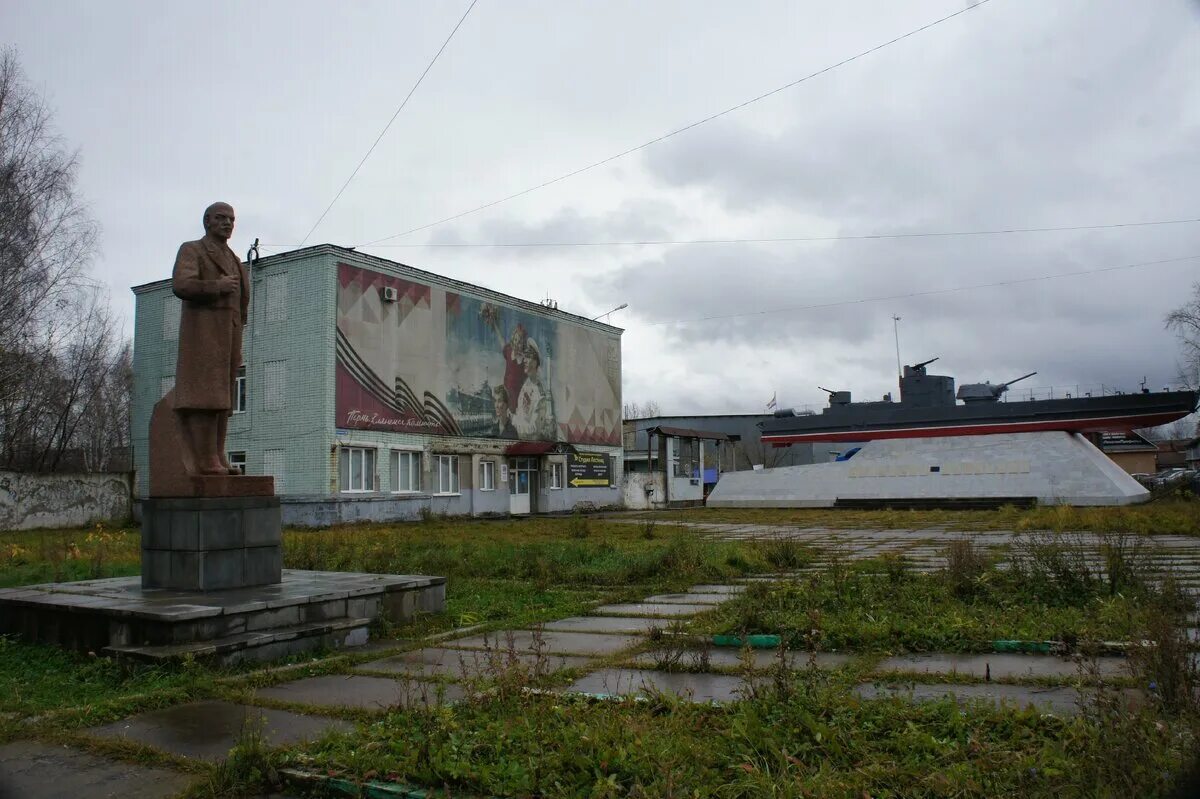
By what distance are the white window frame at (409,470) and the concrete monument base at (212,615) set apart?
2034 cm

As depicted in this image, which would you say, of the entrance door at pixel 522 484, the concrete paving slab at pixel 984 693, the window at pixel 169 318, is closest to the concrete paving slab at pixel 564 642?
the concrete paving slab at pixel 984 693

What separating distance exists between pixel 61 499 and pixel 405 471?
394 inches

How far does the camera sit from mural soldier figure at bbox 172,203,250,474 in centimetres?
815

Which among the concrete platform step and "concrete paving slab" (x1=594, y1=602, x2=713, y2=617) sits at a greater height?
the concrete platform step

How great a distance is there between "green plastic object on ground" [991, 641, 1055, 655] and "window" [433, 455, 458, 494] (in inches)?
1015

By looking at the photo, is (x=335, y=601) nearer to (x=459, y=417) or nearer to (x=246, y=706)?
(x=246, y=706)

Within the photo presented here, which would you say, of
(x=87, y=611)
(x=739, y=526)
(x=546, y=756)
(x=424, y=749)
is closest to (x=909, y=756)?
(x=546, y=756)

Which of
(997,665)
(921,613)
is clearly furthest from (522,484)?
(997,665)

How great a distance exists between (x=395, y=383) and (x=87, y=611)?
22.4 m

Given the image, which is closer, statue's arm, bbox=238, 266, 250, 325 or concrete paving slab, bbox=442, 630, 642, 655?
concrete paving slab, bbox=442, 630, 642, 655

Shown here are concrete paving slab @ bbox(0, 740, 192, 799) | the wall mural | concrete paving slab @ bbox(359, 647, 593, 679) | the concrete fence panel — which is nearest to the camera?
concrete paving slab @ bbox(0, 740, 192, 799)

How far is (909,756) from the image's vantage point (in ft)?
10.9

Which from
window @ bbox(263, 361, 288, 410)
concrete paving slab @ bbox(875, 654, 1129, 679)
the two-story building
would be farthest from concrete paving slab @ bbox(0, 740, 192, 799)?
window @ bbox(263, 361, 288, 410)

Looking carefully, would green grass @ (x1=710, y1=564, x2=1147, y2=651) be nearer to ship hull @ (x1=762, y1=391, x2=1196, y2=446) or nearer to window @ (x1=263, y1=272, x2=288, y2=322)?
window @ (x1=263, y1=272, x2=288, y2=322)
